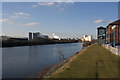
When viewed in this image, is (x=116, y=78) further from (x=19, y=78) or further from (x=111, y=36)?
(x=111, y=36)

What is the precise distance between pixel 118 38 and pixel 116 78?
1606 inches

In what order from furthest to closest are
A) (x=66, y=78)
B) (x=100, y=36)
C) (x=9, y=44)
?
(x=100, y=36) → (x=9, y=44) → (x=66, y=78)

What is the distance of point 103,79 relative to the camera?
7.56 meters

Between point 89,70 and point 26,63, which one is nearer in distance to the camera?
point 89,70

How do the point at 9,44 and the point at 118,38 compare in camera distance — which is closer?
the point at 118,38

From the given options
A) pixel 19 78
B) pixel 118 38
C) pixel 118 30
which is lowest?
pixel 19 78

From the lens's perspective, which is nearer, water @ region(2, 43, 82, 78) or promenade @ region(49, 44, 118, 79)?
promenade @ region(49, 44, 118, 79)

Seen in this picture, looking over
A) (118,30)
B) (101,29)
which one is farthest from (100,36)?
(118,30)

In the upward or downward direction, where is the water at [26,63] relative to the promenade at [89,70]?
downward

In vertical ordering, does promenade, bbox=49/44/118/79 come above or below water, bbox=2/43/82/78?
above

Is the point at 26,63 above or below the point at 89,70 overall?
below

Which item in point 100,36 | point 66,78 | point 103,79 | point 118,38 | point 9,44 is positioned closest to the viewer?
point 103,79

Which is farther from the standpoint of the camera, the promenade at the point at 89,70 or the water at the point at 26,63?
the water at the point at 26,63

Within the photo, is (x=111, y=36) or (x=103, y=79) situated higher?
(x=111, y=36)
